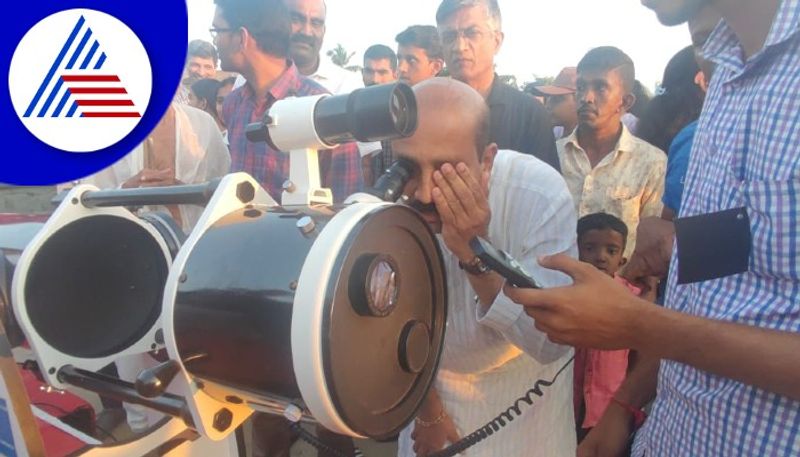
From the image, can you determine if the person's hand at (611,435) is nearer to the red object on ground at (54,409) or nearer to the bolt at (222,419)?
the bolt at (222,419)

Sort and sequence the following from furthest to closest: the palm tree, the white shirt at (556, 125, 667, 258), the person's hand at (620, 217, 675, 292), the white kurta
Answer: the palm tree, the white shirt at (556, 125, 667, 258), the person's hand at (620, 217, 675, 292), the white kurta

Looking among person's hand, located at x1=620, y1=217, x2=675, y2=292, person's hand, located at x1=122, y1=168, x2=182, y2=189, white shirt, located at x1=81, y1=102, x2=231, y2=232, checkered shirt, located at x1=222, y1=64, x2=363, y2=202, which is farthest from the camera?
white shirt, located at x1=81, y1=102, x2=231, y2=232

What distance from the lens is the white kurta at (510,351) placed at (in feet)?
4.36

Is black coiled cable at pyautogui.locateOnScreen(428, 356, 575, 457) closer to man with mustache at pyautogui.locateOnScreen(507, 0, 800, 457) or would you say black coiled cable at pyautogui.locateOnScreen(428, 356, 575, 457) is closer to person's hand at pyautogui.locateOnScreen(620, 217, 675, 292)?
man with mustache at pyautogui.locateOnScreen(507, 0, 800, 457)

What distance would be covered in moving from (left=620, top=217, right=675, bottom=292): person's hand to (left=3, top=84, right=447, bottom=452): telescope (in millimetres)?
1353

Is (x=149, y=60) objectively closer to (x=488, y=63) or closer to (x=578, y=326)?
(x=488, y=63)

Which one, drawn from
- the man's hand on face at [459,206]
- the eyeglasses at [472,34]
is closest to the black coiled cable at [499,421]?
the man's hand on face at [459,206]

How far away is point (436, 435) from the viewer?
1.44 metres

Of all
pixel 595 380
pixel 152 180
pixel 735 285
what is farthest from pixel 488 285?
pixel 152 180

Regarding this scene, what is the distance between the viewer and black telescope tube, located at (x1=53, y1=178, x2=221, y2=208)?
0.93m

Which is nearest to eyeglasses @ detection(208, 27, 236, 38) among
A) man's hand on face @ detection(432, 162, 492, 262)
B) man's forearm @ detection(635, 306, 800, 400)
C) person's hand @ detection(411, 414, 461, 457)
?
man's hand on face @ detection(432, 162, 492, 262)

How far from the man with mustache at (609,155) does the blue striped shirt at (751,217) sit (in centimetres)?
182

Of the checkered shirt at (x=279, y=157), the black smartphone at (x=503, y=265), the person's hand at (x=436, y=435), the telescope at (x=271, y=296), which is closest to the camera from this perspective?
the telescope at (x=271, y=296)

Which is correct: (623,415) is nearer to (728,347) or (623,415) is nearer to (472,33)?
(728,347)
